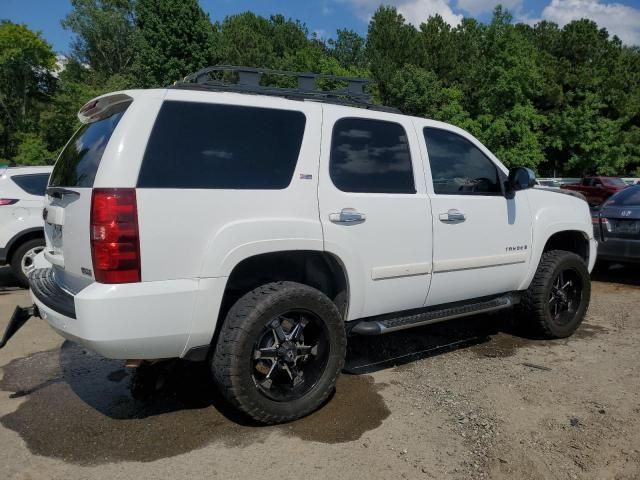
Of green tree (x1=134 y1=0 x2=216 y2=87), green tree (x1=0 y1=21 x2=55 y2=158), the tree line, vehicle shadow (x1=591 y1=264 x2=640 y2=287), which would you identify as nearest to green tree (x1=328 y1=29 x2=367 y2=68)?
the tree line

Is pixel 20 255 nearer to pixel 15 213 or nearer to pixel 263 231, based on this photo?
pixel 15 213

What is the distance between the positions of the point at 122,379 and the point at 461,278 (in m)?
2.71

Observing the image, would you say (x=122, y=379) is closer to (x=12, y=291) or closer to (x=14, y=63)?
(x=12, y=291)

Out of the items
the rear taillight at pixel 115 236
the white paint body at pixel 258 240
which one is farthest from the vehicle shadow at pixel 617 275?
the rear taillight at pixel 115 236

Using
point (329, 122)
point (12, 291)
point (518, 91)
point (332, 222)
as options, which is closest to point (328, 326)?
point (332, 222)

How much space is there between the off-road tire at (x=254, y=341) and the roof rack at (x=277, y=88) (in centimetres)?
132

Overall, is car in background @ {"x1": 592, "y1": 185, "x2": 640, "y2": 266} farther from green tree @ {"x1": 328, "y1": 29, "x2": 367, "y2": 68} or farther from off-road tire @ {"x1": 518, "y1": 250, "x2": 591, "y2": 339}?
green tree @ {"x1": 328, "y1": 29, "x2": 367, "y2": 68}

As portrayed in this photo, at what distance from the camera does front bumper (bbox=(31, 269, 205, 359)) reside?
2.82 metres

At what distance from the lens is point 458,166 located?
4.47 m

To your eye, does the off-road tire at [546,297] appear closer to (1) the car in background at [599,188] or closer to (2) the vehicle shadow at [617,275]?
(2) the vehicle shadow at [617,275]

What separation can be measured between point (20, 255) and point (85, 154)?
501 cm

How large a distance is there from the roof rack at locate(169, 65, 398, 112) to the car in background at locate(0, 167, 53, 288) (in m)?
4.64

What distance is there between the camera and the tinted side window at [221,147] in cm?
302

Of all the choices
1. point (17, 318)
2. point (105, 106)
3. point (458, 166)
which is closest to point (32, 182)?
point (17, 318)
